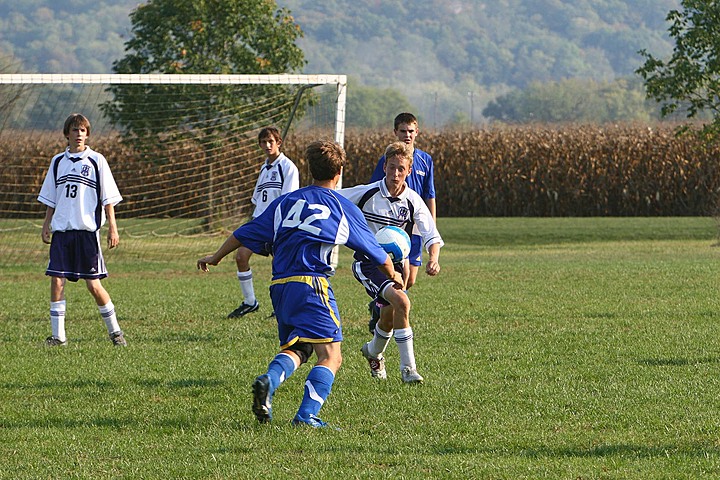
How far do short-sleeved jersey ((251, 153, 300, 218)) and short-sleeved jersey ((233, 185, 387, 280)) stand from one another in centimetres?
490

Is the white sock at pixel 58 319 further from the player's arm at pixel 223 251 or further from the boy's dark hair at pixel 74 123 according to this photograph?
the player's arm at pixel 223 251

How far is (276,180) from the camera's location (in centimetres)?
1095

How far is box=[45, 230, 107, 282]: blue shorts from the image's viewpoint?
912cm

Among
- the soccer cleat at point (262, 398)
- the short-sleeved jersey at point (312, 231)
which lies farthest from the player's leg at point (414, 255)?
the soccer cleat at point (262, 398)

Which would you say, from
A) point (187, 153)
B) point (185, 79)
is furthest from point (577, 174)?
point (185, 79)

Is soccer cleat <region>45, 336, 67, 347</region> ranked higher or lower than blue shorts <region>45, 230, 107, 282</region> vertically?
lower

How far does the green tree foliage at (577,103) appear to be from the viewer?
14150cm

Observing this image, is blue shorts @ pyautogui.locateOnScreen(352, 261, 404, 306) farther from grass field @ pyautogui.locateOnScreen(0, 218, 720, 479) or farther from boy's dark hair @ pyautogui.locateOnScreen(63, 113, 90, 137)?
boy's dark hair @ pyautogui.locateOnScreen(63, 113, 90, 137)

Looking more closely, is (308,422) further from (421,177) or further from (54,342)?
(54,342)

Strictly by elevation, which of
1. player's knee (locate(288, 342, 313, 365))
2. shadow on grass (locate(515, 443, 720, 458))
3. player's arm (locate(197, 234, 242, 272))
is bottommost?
shadow on grass (locate(515, 443, 720, 458))

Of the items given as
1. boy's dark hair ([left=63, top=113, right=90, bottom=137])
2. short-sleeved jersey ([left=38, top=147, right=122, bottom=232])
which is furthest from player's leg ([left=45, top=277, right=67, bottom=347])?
boy's dark hair ([left=63, top=113, right=90, bottom=137])

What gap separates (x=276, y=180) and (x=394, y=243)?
4297 mm

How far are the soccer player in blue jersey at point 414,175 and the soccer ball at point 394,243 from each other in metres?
1.00

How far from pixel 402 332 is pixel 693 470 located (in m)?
2.70
